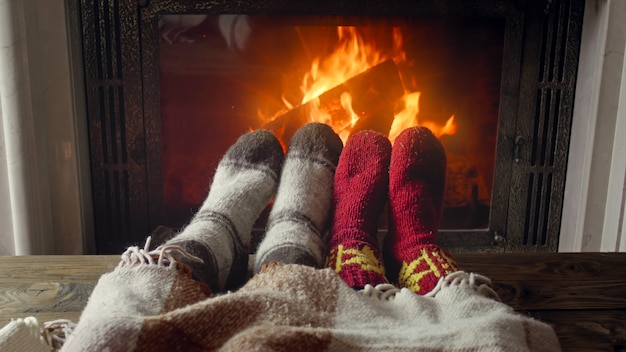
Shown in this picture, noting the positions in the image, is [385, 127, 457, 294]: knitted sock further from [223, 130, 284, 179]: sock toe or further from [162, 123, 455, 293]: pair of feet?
[223, 130, 284, 179]: sock toe

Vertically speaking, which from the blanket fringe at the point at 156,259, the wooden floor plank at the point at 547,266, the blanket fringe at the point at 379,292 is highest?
the blanket fringe at the point at 156,259

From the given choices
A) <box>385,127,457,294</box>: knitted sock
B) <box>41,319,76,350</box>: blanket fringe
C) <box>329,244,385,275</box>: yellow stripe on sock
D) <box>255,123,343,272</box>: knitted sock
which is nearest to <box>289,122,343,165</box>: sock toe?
<box>255,123,343,272</box>: knitted sock

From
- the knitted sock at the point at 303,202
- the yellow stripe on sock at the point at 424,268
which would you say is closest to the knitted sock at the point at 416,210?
the yellow stripe on sock at the point at 424,268

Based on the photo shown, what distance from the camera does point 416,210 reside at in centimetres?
83

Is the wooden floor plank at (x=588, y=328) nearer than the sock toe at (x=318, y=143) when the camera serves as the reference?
Yes

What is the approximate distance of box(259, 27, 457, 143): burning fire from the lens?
4.35 feet

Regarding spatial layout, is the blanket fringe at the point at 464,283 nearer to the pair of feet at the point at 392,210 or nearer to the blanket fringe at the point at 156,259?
the pair of feet at the point at 392,210

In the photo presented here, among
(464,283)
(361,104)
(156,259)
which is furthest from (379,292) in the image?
(361,104)

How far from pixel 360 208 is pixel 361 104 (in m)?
0.56

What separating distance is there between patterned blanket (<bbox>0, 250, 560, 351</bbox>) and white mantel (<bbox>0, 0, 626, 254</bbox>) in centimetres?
67

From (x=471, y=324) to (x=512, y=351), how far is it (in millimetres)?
38

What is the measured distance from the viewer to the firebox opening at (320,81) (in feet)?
4.29

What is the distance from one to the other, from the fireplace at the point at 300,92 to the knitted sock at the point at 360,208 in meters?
0.44

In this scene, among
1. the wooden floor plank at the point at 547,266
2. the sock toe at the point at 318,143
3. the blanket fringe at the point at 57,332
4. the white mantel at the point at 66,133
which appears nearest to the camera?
the blanket fringe at the point at 57,332
